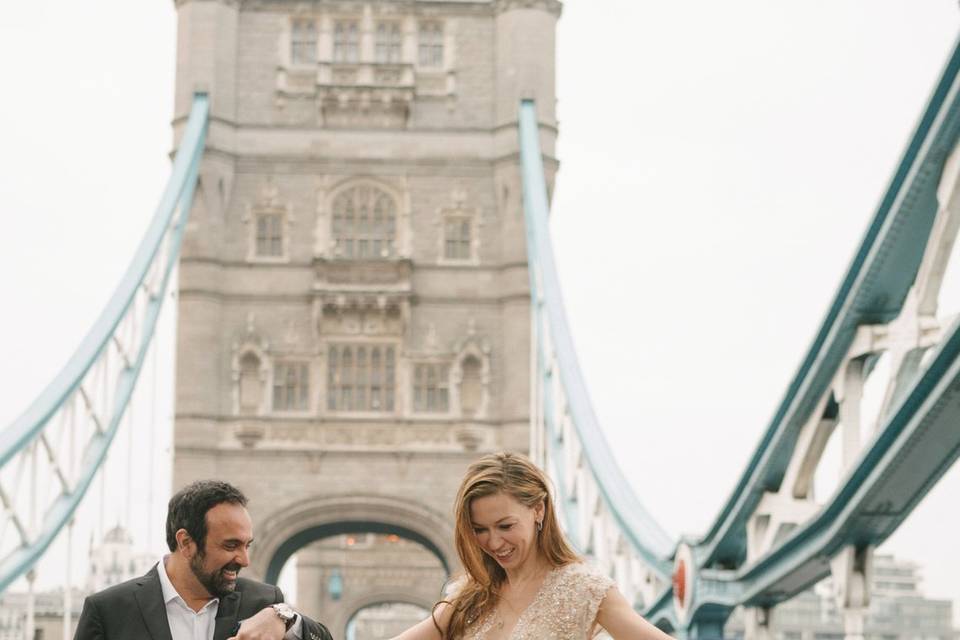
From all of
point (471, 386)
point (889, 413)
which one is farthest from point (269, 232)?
point (889, 413)

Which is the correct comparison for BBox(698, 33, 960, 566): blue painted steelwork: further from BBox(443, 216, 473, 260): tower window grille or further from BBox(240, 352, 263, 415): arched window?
BBox(443, 216, 473, 260): tower window grille

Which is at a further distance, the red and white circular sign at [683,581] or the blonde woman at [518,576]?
the red and white circular sign at [683,581]

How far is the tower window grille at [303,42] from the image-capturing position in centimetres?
3145

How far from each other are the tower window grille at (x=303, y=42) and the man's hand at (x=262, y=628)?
28.5m

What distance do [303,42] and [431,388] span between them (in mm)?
6518

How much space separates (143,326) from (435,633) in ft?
81.0

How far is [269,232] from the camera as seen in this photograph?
30656 millimetres

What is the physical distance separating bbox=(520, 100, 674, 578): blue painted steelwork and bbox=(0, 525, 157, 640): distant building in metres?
5.40

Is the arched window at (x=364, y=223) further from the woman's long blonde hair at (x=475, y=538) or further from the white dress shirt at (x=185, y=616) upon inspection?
the woman's long blonde hair at (x=475, y=538)

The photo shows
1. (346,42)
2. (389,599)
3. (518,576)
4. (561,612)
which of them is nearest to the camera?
(561,612)

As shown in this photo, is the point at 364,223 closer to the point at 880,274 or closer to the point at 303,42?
the point at 303,42

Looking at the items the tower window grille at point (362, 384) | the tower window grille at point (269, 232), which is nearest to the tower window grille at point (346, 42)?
the tower window grille at point (269, 232)

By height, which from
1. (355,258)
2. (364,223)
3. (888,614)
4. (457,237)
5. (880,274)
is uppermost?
(364,223)

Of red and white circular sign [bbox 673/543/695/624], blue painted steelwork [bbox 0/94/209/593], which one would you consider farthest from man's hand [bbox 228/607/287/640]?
blue painted steelwork [bbox 0/94/209/593]
